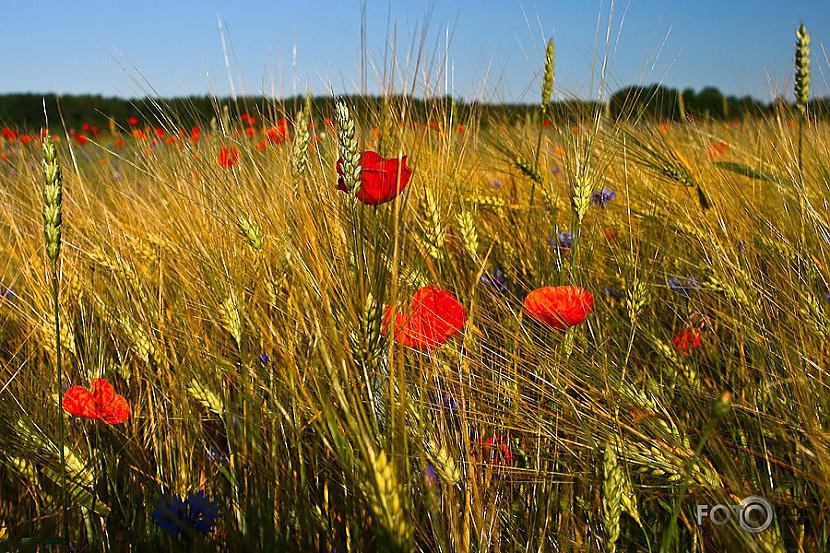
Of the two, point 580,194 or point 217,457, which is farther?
point 580,194

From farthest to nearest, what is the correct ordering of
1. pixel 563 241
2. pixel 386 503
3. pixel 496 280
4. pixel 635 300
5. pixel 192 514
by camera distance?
1. pixel 563 241
2. pixel 496 280
3. pixel 635 300
4. pixel 192 514
5. pixel 386 503

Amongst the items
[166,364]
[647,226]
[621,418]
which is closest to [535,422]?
[621,418]

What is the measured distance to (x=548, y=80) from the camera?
4.55 ft

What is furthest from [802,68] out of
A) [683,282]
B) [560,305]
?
[560,305]

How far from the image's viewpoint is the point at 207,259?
1.10m

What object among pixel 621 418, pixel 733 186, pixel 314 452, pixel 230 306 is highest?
pixel 733 186

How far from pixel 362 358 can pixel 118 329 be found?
74 cm

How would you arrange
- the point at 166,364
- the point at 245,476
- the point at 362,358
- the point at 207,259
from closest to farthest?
the point at 362,358 → the point at 245,476 → the point at 166,364 → the point at 207,259

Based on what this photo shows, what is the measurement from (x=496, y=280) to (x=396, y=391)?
483 mm

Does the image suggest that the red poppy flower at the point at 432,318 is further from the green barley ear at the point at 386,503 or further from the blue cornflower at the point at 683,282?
the blue cornflower at the point at 683,282

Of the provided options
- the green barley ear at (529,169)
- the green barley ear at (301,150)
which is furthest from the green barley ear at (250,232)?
the green barley ear at (529,169)

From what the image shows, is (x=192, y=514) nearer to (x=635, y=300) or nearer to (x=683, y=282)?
(x=635, y=300)

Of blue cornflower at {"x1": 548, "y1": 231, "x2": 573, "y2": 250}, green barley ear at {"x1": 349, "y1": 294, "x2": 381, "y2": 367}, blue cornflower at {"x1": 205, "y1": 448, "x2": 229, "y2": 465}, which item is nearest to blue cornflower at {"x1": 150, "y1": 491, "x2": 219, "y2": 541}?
blue cornflower at {"x1": 205, "y1": 448, "x2": 229, "y2": 465}

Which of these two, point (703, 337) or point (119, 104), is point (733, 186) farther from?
point (119, 104)
